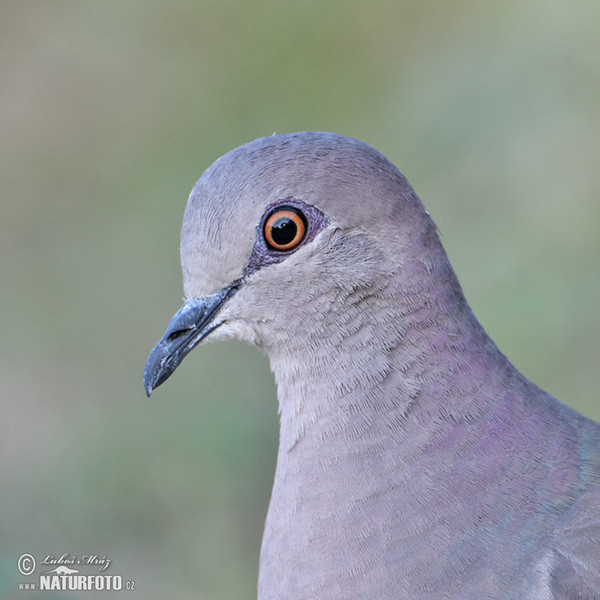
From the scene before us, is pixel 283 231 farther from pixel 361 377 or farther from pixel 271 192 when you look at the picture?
pixel 361 377

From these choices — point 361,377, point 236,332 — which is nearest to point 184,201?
point 236,332

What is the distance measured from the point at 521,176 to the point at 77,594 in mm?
3525

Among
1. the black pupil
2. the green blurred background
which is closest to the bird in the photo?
Result: the black pupil

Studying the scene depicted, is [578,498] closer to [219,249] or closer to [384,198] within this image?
[384,198]

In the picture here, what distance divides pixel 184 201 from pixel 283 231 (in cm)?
376

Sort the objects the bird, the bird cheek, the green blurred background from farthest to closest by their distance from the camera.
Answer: the green blurred background, the bird cheek, the bird

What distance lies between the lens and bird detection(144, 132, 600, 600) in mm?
2031

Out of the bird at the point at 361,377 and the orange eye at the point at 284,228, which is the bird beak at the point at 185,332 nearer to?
the bird at the point at 361,377

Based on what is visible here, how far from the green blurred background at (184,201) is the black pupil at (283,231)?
1552 millimetres

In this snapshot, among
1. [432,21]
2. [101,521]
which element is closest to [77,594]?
[101,521]

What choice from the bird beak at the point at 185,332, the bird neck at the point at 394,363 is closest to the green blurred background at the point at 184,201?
the bird beak at the point at 185,332

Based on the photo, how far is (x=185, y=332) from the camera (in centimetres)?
225

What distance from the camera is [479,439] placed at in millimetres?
2092

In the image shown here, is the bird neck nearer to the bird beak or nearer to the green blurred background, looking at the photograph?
the bird beak
